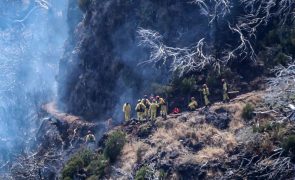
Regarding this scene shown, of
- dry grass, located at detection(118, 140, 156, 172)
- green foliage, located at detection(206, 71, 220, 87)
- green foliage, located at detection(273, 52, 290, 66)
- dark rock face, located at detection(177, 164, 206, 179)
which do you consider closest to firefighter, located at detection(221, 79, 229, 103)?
green foliage, located at detection(206, 71, 220, 87)

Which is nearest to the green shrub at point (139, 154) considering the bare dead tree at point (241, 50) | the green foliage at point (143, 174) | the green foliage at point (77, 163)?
the green foliage at point (143, 174)

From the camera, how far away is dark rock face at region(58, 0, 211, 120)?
27828 millimetres

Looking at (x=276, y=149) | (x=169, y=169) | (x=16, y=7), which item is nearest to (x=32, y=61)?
(x=16, y=7)

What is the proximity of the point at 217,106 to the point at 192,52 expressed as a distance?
15.0ft

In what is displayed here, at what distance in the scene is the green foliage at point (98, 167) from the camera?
850 inches

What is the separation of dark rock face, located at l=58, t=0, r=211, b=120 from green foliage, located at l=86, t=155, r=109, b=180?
6562 mm

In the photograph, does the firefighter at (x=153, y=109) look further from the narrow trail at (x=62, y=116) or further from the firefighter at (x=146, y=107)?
the narrow trail at (x=62, y=116)

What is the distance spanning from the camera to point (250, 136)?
18.6 m

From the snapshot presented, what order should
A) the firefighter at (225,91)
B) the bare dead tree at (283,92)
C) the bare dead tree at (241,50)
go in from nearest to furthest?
the bare dead tree at (283,92) < the firefighter at (225,91) < the bare dead tree at (241,50)

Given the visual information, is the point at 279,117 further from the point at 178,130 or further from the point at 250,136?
the point at 178,130

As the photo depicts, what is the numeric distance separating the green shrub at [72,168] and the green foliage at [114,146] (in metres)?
1.46

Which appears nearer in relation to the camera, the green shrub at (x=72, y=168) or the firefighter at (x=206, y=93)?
the green shrub at (x=72, y=168)

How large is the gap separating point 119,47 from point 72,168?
11.1m

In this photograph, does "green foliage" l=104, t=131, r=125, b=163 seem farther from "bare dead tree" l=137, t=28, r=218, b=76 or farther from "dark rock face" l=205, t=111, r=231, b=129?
"bare dead tree" l=137, t=28, r=218, b=76
